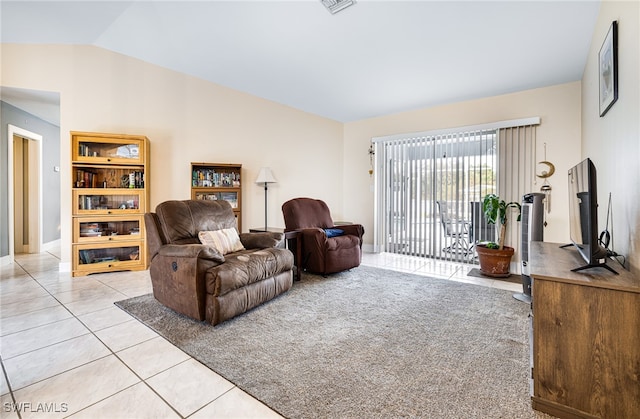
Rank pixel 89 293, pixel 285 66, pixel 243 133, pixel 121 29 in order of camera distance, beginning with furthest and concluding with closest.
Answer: pixel 243 133
pixel 285 66
pixel 121 29
pixel 89 293

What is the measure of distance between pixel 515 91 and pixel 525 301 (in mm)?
2944

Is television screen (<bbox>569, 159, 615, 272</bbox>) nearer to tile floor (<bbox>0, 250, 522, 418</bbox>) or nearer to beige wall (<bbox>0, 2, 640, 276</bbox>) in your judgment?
beige wall (<bbox>0, 2, 640, 276</bbox>)

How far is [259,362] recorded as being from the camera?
68.9 inches

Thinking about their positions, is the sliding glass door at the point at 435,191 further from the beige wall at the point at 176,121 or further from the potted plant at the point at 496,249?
the beige wall at the point at 176,121

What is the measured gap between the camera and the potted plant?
3.68 m

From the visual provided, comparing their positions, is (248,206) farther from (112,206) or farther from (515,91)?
(515,91)

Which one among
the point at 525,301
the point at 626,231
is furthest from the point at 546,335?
the point at 525,301

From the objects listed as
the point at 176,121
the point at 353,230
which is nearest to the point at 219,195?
the point at 176,121

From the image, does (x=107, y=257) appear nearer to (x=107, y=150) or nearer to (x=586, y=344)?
(x=107, y=150)

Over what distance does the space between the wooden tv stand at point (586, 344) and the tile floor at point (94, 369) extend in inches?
51.6

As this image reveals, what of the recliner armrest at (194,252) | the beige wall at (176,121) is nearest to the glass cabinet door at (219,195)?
the beige wall at (176,121)

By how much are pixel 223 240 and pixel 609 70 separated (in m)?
3.43

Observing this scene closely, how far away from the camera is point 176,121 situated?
425 centimetres

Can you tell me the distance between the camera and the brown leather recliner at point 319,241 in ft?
11.7
